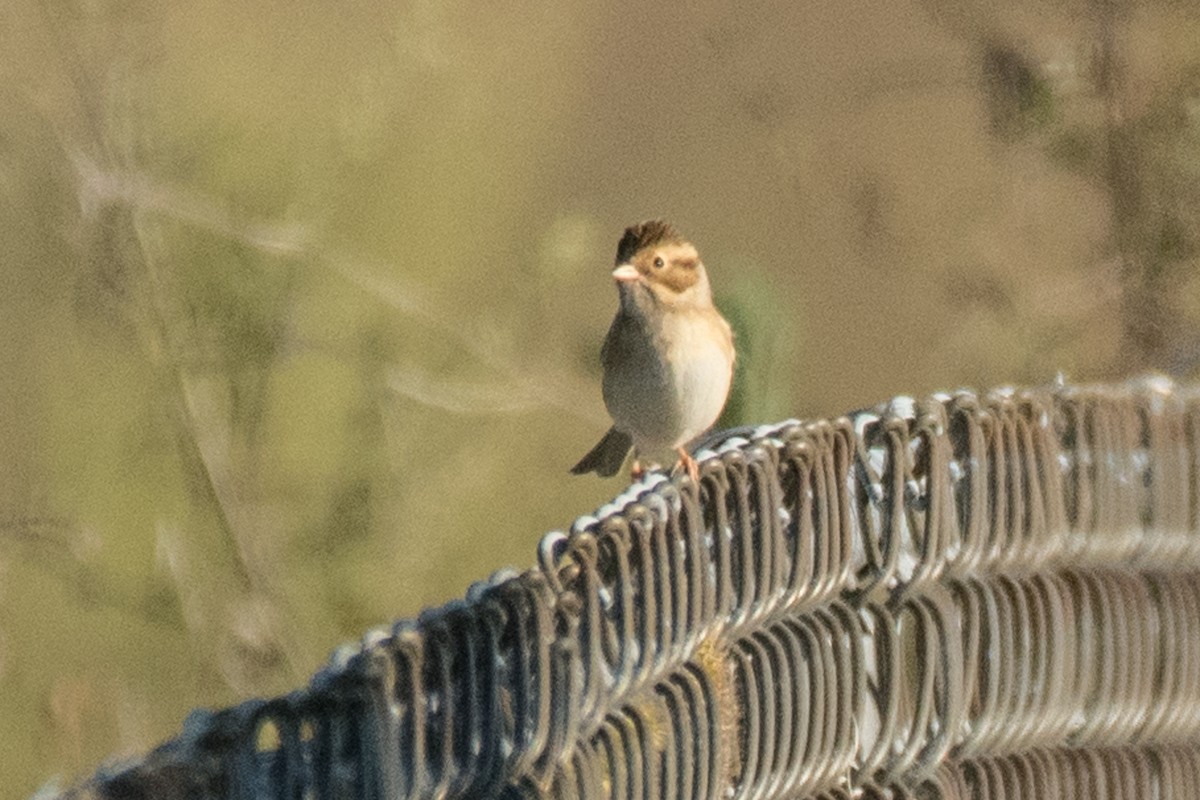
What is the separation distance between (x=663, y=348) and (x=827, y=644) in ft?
2.30

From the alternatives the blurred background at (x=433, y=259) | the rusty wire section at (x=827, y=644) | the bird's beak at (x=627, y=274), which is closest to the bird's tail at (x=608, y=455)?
the bird's beak at (x=627, y=274)

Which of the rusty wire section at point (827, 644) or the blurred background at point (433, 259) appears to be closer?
the rusty wire section at point (827, 644)

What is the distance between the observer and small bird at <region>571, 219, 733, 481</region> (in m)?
1.64

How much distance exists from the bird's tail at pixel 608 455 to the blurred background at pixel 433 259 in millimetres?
821

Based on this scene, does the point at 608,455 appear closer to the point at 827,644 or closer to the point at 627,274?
the point at 627,274

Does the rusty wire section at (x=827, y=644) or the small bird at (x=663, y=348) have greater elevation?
the small bird at (x=663, y=348)

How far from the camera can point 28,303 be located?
2.41m

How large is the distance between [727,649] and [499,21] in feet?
6.52

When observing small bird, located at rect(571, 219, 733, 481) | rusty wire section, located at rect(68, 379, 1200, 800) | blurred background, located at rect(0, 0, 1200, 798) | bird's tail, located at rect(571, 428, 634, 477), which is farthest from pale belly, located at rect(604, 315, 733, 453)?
blurred background, located at rect(0, 0, 1200, 798)

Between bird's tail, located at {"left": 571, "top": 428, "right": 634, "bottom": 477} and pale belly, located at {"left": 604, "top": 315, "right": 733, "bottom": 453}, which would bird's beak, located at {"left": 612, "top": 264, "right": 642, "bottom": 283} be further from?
bird's tail, located at {"left": 571, "top": 428, "right": 634, "bottom": 477}

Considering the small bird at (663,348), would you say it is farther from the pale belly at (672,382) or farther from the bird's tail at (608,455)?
the bird's tail at (608,455)

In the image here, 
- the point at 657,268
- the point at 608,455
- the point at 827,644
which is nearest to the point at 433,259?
the point at 608,455

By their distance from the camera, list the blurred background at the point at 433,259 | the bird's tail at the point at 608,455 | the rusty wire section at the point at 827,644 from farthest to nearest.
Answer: the blurred background at the point at 433,259 < the bird's tail at the point at 608,455 < the rusty wire section at the point at 827,644

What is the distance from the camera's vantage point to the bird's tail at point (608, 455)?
1831 mm
